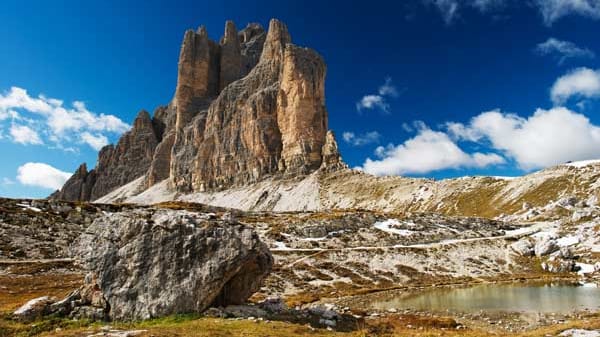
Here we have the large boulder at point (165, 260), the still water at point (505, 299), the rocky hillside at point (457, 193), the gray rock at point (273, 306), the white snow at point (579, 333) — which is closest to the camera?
the white snow at point (579, 333)

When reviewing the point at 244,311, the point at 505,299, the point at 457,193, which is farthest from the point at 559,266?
the point at 457,193

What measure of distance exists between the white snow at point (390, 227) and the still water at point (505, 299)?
31918 mm

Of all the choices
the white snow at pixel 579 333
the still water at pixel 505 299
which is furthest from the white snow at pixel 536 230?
the white snow at pixel 579 333

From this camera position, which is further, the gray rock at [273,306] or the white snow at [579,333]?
the gray rock at [273,306]

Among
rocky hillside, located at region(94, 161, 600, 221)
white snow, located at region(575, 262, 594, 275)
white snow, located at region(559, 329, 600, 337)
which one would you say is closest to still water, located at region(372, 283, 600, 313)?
white snow, located at region(575, 262, 594, 275)

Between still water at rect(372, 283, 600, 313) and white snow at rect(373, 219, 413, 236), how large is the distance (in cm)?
3192

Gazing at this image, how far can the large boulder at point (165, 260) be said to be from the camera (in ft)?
73.5

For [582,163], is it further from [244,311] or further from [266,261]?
[244,311]

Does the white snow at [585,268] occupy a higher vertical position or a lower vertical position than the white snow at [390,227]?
lower

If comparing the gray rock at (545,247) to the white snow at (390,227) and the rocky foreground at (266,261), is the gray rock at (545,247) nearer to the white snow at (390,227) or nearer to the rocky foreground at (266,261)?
the rocky foreground at (266,261)

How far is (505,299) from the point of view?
4028cm

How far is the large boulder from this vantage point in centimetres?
2239

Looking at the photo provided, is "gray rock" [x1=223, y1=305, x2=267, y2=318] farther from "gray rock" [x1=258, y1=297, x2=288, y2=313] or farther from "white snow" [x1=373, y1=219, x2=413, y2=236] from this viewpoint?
"white snow" [x1=373, y1=219, x2=413, y2=236]

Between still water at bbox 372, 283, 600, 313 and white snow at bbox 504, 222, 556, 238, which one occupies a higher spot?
white snow at bbox 504, 222, 556, 238
